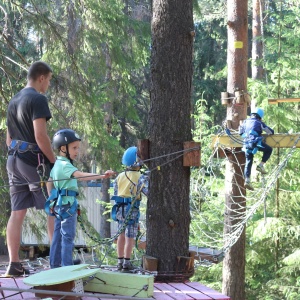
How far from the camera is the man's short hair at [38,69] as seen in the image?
5090mm

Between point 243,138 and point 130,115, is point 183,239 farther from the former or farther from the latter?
point 130,115

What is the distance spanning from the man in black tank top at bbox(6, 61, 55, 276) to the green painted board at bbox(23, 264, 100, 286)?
0.76 metres

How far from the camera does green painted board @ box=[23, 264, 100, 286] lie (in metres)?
4.11

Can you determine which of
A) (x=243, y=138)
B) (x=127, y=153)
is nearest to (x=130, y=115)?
(x=243, y=138)

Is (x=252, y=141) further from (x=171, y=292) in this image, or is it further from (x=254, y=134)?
(x=171, y=292)

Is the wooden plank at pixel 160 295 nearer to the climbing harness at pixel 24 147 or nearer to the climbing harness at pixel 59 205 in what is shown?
the climbing harness at pixel 59 205

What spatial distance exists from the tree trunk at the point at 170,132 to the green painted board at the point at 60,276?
1.08 meters

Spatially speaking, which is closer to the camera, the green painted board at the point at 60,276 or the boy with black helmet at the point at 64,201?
the green painted board at the point at 60,276

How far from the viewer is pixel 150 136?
5.49 m

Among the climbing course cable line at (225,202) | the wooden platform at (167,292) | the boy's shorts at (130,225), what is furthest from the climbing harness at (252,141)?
the wooden platform at (167,292)

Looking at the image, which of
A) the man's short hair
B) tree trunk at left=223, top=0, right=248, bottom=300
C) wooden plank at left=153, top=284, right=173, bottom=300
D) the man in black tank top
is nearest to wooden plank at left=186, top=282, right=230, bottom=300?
wooden plank at left=153, top=284, right=173, bottom=300

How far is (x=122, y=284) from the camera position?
14.5ft

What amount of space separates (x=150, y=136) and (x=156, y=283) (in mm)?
1112

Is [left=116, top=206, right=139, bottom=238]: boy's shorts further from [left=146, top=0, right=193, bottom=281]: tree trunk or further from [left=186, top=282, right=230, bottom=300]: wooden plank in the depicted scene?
[left=186, top=282, right=230, bottom=300]: wooden plank
